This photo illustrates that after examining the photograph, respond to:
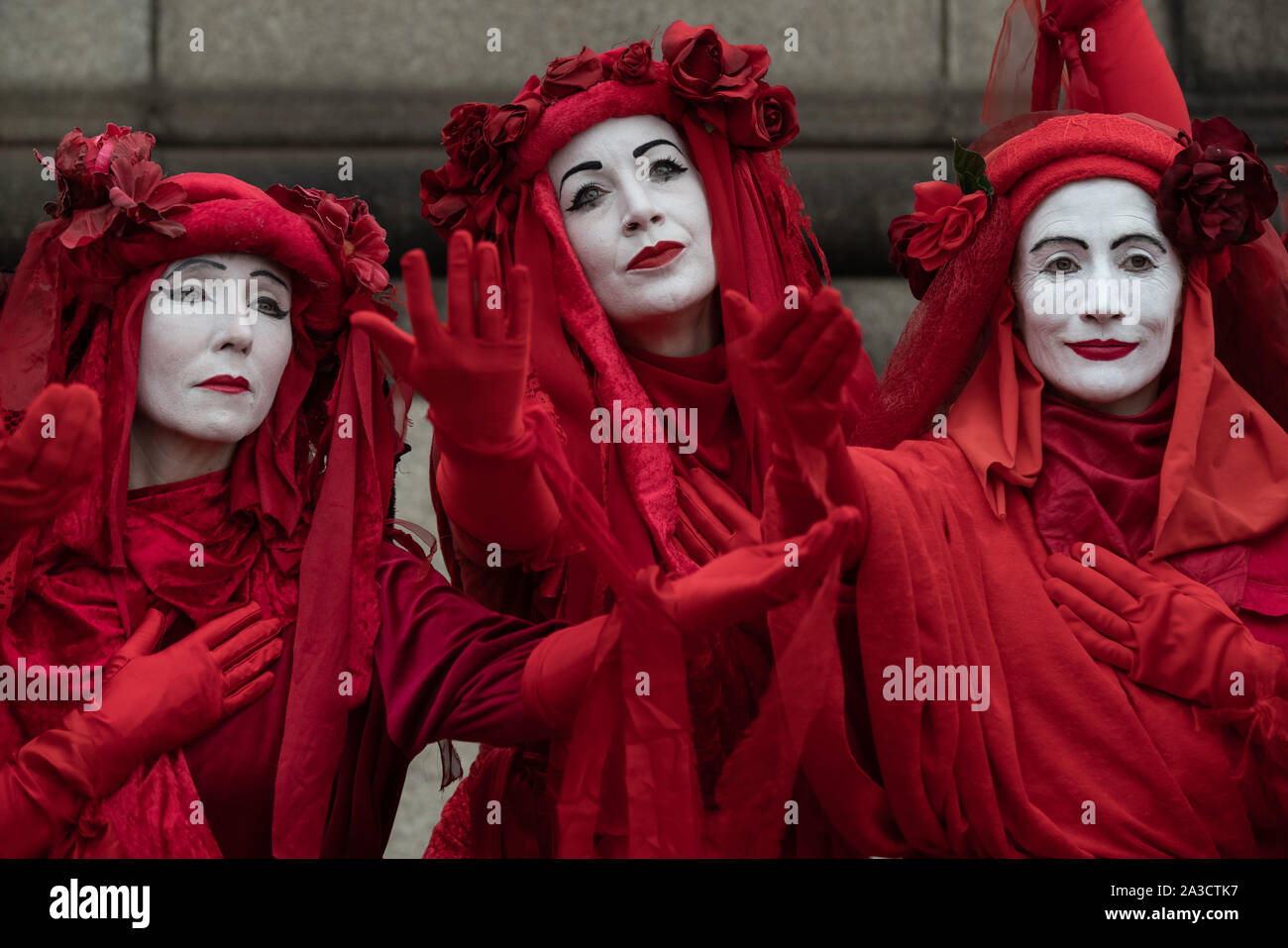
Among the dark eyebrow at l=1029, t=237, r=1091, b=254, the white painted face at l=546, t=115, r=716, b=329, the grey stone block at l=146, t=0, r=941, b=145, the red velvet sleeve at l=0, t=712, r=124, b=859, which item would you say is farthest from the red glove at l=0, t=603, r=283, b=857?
the grey stone block at l=146, t=0, r=941, b=145

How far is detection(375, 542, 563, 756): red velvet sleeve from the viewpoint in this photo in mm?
2373

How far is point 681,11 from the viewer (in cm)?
384

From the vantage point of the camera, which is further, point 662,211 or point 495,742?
point 662,211

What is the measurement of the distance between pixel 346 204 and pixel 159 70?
4.13 ft

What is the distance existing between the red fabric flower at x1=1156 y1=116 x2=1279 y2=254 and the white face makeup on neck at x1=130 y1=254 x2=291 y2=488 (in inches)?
49.2

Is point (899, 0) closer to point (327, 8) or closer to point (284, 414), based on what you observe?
point (327, 8)

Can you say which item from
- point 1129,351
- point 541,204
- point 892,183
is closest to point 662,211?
point 541,204

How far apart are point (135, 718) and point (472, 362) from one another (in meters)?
0.67

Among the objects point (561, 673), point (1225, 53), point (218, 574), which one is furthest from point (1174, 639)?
point (1225, 53)

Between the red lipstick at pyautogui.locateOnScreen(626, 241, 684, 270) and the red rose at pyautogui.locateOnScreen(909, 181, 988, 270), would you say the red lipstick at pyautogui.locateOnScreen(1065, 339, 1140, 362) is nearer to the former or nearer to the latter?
the red rose at pyautogui.locateOnScreen(909, 181, 988, 270)

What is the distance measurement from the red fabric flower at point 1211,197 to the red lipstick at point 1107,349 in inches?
6.4

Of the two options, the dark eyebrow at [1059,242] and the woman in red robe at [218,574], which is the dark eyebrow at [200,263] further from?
the dark eyebrow at [1059,242]

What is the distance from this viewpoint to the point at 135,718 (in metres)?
2.34

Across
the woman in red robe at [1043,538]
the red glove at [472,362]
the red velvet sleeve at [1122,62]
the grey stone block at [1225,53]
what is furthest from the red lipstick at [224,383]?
the grey stone block at [1225,53]
